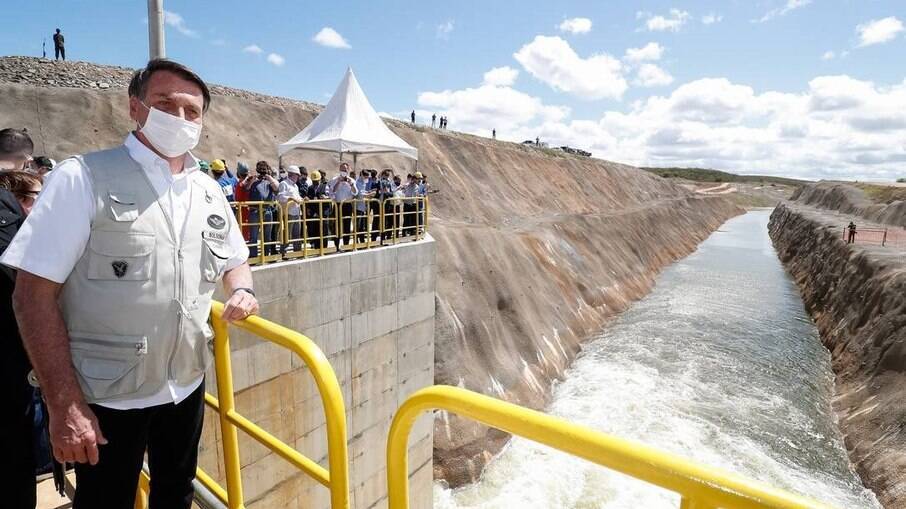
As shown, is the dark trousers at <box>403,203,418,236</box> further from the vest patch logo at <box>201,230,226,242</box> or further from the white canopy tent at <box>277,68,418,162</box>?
the vest patch logo at <box>201,230,226,242</box>

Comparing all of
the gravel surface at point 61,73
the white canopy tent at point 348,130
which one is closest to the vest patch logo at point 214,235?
the white canopy tent at point 348,130

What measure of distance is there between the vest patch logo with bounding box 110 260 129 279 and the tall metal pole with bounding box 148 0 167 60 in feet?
19.6

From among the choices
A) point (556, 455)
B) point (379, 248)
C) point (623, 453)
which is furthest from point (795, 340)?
point (623, 453)

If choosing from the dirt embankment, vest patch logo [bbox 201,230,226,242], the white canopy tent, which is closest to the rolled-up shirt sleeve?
vest patch logo [bbox 201,230,226,242]

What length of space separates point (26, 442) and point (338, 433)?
2.41 m

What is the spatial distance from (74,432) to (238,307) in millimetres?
913

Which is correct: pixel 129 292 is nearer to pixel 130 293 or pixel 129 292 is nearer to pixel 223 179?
pixel 130 293

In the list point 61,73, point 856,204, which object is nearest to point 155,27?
point 61,73

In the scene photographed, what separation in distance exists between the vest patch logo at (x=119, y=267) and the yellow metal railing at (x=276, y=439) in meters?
0.70

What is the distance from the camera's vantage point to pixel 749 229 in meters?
82.2

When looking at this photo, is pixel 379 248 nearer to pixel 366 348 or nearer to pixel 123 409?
pixel 366 348

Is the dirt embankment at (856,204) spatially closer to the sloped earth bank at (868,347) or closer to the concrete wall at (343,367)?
the sloped earth bank at (868,347)

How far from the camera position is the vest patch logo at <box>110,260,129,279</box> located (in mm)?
2199

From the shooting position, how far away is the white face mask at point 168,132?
244cm
